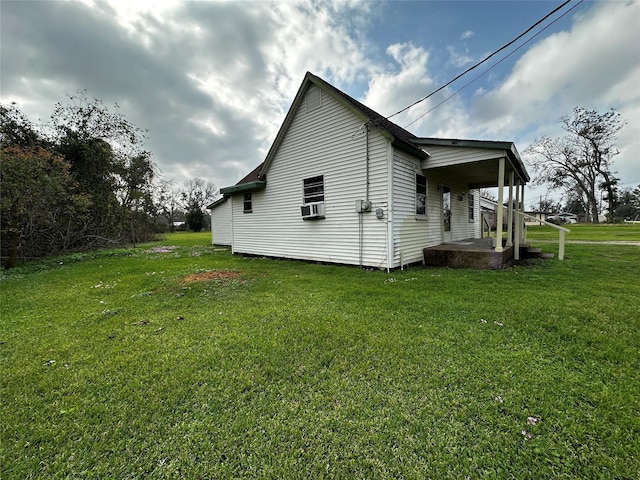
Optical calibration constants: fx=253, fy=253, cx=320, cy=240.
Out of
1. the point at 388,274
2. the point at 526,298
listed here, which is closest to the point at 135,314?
the point at 388,274

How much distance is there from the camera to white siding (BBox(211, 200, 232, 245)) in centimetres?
1664

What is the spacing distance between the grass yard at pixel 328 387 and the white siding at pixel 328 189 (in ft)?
10.1

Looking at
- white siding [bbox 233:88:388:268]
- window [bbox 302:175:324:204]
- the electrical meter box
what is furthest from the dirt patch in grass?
the electrical meter box

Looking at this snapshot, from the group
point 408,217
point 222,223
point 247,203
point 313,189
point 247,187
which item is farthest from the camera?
point 222,223

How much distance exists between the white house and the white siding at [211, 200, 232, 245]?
23.8ft

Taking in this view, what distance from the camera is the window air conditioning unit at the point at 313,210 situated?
309 inches

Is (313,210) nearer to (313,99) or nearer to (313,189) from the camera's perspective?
(313,189)

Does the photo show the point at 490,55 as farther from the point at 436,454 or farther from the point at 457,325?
the point at 436,454

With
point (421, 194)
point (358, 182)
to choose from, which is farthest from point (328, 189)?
point (421, 194)

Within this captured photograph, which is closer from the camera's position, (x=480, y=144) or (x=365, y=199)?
(x=480, y=144)

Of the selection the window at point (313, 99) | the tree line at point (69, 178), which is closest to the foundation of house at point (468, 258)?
the window at point (313, 99)

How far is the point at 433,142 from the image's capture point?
7.12 meters

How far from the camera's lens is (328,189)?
7.82m

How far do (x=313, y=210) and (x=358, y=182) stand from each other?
5.45ft
